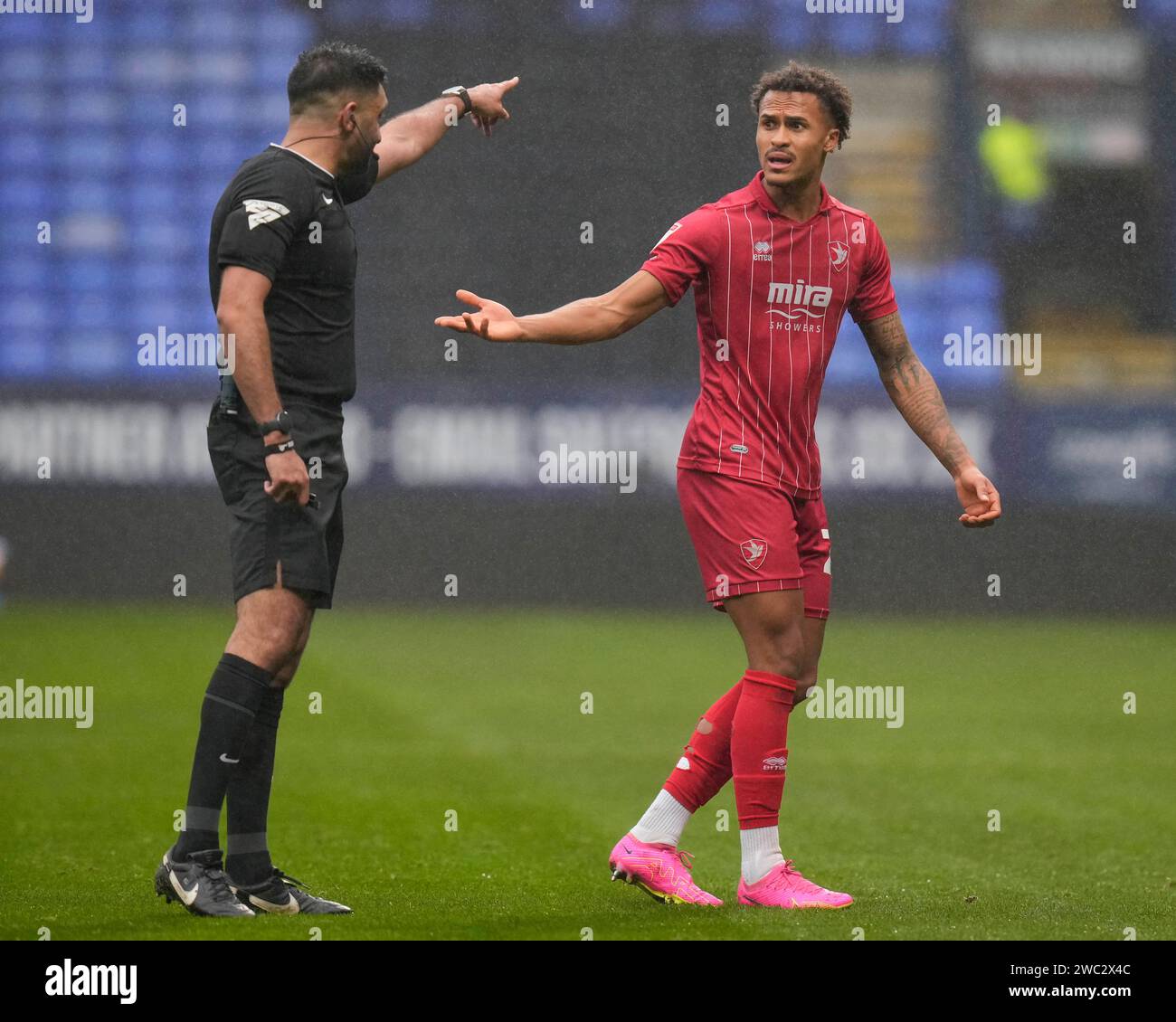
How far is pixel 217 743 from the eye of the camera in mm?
4219

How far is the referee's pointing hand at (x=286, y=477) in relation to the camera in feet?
13.6

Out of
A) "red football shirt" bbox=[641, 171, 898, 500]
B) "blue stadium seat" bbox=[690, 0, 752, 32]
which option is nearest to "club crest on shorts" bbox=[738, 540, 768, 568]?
"red football shirt" bbox=[641, 171, 898, 500]

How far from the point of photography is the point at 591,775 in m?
7.49

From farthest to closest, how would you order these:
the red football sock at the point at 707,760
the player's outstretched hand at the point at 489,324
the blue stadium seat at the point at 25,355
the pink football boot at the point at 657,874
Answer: the blue stadium seat at the point at 25,355 → the red football sock at the point at 707,760 → the pink football boot at the point at 657,874 → the player's outstretched hand at the point at 489,324

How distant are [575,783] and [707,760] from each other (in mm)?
2605

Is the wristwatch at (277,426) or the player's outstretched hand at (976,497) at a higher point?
the wristwatch at (277,426)

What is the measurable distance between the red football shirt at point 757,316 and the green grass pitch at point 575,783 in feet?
3.80

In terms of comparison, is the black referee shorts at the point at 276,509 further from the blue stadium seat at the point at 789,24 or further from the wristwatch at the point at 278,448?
the blue stadium seat at the point at 789,24

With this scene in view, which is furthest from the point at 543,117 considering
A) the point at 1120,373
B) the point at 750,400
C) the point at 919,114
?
the point at 750,400

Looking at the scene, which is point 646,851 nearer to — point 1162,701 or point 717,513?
point 717,513

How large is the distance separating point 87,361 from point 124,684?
5.68m

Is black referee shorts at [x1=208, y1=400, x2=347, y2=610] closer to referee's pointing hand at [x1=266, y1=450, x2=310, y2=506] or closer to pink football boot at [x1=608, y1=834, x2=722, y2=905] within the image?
referee's pointing hand at [x1=266, y1=450, x2=310, y2=506]

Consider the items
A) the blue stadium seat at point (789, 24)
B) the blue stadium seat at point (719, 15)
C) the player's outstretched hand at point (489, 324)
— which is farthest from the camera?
the blue stadium seat at point (789, 24)

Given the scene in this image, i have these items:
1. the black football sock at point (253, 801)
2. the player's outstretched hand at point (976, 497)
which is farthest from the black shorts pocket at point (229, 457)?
the player's outstretched hand at point (976, 497)
